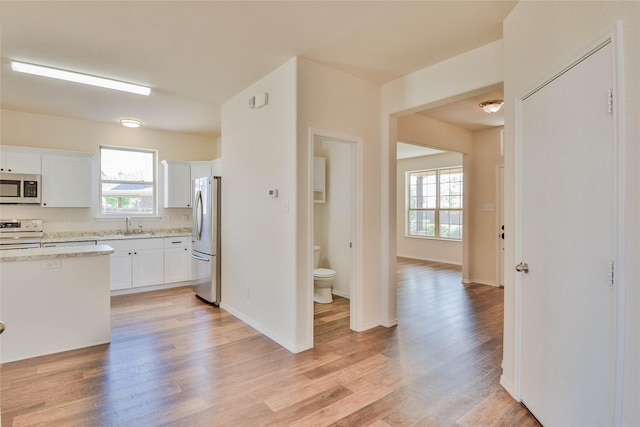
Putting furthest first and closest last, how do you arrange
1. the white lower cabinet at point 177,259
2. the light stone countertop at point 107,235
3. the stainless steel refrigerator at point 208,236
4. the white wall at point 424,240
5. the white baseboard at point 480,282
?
1. the white wall at point 424,240
2. the white baseboard at point 480,282
3. the white lower cabinet at point 177,259
4. the light stone countertop at point 107,235
5. the stainless steel refrigerator at point 208,236

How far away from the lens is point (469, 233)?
19.4 ft

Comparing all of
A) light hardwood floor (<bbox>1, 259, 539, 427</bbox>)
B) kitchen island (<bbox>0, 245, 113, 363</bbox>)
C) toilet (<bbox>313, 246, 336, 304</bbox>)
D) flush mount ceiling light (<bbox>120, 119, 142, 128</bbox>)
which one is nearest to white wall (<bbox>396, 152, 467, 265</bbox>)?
light hardwood floor (<bbox>1, 259, 539, 427</bbox>)

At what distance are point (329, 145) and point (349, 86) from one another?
1.81 metres

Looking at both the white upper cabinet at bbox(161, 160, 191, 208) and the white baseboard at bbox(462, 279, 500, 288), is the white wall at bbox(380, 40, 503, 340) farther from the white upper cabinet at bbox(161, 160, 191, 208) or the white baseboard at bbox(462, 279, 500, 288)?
the white upper cabinet at bbox(161, 160, 191, 208)

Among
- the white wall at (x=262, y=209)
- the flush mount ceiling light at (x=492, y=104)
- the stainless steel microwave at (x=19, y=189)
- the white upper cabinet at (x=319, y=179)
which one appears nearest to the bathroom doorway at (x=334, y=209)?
the white upper cabinet at (x=319, y=179)

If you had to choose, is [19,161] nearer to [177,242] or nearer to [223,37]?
[177,242]

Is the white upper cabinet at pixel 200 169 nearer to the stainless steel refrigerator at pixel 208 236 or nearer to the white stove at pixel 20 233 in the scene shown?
the stainless steel refrigerator at pixel 208 236

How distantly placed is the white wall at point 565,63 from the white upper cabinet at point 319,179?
9.90 feet

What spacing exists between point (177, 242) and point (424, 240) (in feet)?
19.4

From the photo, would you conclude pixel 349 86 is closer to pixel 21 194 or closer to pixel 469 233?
pixel 469 233

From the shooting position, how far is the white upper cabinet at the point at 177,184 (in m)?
5.67

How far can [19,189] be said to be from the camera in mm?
4488

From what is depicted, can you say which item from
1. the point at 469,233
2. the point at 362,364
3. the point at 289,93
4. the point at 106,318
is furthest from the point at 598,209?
the point at 469,233

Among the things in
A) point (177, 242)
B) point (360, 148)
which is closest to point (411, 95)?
point (360, 148)
